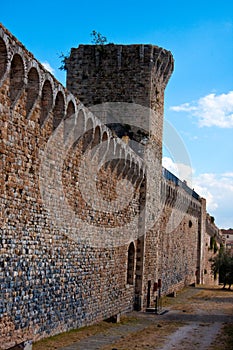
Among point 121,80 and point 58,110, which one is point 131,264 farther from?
point 58,110

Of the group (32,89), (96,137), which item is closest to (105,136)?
(96,137)

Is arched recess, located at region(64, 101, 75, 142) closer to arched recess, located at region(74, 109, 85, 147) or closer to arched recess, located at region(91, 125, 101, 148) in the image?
arched recess, located at region(74, 109, 85, 147)

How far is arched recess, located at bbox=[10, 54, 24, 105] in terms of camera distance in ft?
30.3

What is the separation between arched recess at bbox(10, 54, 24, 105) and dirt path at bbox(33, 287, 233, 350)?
477 centimetres

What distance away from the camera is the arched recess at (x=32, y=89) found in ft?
32.6

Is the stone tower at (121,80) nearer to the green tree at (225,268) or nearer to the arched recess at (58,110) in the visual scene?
the arched recess at (58,110)

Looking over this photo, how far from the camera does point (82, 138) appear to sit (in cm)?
1314

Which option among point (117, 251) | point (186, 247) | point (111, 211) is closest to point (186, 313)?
point (117, 251)

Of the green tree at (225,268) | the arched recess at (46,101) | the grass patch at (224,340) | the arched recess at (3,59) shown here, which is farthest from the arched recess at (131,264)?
the green tree at (225,268)

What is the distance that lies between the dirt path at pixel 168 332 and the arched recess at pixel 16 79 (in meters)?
4.77

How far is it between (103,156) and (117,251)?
3.45 meters

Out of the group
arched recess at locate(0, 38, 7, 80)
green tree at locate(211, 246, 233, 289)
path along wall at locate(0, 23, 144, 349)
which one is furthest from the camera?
green tree at locate(211, 246, 233, 289)

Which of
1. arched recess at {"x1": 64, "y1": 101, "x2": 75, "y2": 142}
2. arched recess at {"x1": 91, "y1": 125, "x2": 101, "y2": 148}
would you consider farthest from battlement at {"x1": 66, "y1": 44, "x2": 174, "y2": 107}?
arched recess at {"x1": 64, "y1": 101, "x2": 75, "y2": 142}

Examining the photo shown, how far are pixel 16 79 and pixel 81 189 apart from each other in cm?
445
